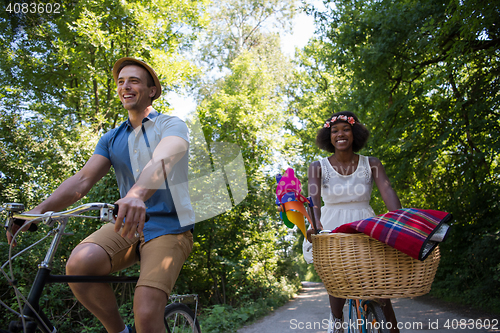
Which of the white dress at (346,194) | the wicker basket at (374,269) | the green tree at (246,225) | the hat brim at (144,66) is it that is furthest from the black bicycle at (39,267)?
the green tree at (246,225)

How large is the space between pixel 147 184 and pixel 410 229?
1.32 meters

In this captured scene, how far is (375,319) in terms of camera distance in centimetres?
219

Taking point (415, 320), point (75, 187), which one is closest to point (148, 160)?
point (75, 187)

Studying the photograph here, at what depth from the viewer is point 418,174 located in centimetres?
771

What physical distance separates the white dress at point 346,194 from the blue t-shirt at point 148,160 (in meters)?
1.23

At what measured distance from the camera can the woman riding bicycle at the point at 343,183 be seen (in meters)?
2.87

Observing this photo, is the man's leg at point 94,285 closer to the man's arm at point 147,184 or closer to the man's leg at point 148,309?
the man's leg at point 148,309

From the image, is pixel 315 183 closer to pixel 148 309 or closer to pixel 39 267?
pixel 148 309

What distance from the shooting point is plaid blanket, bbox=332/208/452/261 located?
5.79ft

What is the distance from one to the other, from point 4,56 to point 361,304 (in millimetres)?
12683

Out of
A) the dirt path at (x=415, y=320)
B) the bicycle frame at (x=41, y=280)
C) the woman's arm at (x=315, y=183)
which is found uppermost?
the woman's arm at (x=315, y=183)

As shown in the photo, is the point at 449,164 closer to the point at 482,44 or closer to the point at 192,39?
the point at 482,44

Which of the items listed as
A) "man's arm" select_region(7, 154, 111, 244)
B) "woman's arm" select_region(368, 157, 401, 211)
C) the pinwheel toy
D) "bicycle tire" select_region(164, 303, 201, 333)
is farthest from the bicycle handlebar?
"woman's arm" select_region(368, 157, 401, 211)

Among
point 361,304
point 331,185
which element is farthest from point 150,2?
point 361,304
